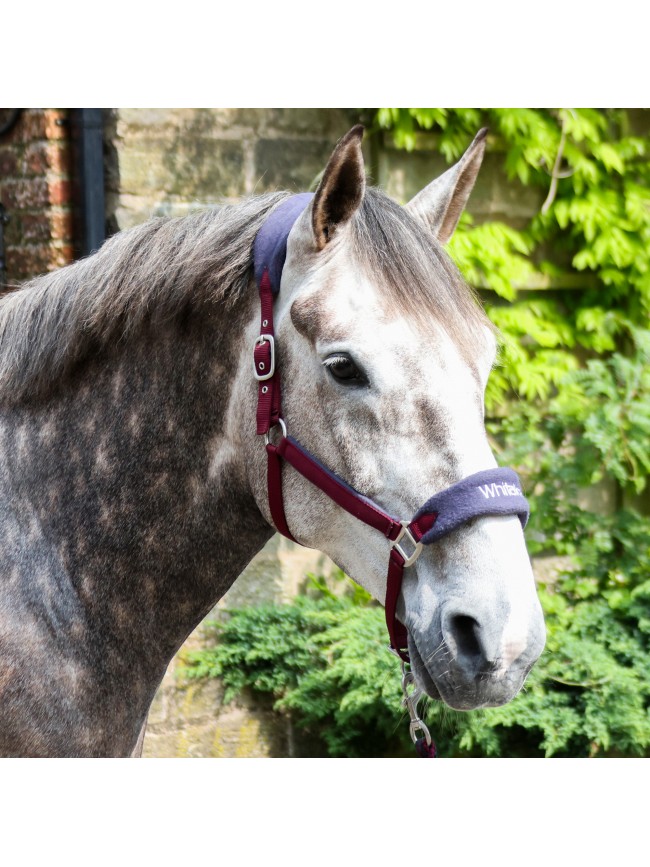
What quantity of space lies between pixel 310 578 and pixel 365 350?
8.52 feet

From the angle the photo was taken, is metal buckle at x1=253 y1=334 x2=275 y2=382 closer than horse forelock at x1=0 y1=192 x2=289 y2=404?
Yes

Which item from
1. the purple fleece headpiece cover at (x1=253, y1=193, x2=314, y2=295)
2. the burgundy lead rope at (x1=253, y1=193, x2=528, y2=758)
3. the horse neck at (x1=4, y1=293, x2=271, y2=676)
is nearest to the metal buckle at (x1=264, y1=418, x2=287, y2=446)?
the burgundy lead rope at (x1=253, y1=193, x2=528, y2=758)

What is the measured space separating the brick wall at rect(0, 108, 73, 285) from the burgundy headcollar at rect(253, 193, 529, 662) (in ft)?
6.62

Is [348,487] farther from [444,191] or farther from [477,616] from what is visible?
[444,191]

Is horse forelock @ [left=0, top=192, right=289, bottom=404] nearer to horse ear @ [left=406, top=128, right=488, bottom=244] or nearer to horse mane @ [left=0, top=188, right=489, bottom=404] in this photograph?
horse mane @ [left=0, top=188, right=489, bottom=404]

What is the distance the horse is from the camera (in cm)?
154

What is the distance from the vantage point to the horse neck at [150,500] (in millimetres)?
1845

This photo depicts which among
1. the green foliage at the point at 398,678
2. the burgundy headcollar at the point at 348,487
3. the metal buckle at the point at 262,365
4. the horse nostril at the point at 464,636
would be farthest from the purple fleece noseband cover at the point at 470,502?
the green foliage at the point at 398,678

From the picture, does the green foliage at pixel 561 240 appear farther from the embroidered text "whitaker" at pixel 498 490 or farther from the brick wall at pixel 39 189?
the embroidered text "whitaker" at pixel 498 490

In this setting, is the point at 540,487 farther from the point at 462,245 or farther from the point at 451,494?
the point at 451,494

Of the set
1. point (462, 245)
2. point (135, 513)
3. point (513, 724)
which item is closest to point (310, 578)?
point (513, 724)

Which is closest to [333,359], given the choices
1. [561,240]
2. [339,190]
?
[339,190]

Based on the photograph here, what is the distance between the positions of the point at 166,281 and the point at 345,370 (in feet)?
1.66

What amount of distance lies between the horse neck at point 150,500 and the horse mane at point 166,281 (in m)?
0.07
